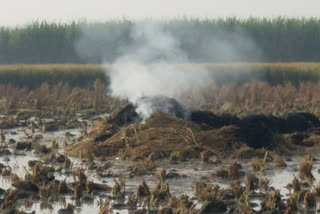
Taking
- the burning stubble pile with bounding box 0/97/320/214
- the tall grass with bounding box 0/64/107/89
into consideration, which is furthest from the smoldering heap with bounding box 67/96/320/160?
the tall grass with bounding box 0/64/107/89

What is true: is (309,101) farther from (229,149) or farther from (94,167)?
(94,167)

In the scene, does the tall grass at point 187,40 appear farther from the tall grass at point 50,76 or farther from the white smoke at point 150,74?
the tall grass at point 50,76

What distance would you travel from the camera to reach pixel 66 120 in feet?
94.9

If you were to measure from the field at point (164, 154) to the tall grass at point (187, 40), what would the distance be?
846 inches

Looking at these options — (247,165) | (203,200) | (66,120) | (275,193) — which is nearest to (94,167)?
(247,165)

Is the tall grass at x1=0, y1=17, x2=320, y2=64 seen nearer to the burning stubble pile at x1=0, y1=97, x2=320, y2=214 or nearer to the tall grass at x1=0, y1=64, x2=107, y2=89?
the tall grass at x1=0, y1=64, x2=107, y2=89

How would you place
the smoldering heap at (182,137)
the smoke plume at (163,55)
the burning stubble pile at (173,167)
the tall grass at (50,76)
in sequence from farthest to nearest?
1. the tall grass at (50,76)
2. the smoke plume at (163,55)
3. the smoldering heap at (182,137)
4. the burning stubble pile at (173,167)

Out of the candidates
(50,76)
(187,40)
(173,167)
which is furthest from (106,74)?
(173,167)

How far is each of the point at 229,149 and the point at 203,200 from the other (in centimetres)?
677

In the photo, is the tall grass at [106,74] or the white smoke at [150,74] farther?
the tall grass at [106,74]

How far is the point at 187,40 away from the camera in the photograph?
5816cm

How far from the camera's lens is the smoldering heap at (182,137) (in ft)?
64.1

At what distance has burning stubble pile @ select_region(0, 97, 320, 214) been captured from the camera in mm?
12867

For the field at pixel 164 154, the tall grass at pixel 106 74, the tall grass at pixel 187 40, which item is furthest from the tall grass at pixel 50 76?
the tall grass at pixel 187 40
